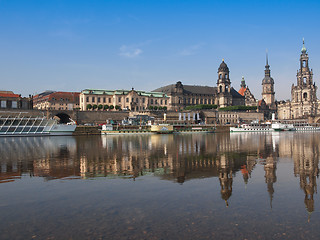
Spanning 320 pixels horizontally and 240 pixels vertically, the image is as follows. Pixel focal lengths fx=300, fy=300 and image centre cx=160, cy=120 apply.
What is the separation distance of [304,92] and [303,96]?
187 cm

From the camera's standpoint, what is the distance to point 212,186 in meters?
11.3

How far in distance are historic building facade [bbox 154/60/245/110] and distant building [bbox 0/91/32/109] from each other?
177 feet

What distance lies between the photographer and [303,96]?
13388cm

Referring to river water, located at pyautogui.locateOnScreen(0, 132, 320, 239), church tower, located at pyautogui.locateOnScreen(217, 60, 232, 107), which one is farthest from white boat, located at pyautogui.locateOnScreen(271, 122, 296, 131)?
river water, located at pyautogui.locateOnScreen(0, 132, 320, 239)

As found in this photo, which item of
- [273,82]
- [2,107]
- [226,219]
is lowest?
[226,219]

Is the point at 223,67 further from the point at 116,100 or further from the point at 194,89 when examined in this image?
the point at 116,100

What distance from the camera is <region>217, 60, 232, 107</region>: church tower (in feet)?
416

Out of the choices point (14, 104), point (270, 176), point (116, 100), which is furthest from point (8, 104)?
point (270, 176)

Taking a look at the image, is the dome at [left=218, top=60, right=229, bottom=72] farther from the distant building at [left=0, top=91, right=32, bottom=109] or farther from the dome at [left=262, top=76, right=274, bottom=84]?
the distant building at [left=0, top=91, right=32, bottom=109]

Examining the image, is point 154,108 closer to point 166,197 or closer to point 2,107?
point 2,107

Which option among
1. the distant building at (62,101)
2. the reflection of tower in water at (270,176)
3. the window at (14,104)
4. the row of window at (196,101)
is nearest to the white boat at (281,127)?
the row of window at (196,101)

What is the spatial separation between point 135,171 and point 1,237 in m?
8.61

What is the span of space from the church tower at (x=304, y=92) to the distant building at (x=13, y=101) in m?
108

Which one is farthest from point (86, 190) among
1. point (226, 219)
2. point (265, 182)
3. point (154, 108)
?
point (154, 108)
